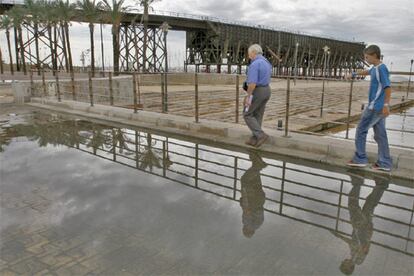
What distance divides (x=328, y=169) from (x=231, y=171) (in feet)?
4.66

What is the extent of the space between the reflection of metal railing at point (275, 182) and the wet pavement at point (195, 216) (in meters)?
0.02

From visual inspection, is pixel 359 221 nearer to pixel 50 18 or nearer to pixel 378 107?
pixel 378 107

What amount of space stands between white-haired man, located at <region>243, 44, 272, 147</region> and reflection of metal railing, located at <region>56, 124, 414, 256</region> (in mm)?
550

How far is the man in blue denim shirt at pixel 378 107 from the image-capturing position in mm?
4562

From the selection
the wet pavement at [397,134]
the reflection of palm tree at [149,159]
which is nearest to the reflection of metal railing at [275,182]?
the reflection of palm tree at [149,159]

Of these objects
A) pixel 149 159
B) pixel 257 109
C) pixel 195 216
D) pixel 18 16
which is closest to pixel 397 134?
pixel 257 109

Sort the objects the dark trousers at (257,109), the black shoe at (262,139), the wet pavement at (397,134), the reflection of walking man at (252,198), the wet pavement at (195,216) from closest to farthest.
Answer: the wet pavement at (195,216) < the reflection of walking man at (252,198) < the dark trousers at (257,109) < the black shoe at (262,139) < the wet pavement at (397,134)

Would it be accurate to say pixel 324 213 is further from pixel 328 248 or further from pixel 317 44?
pixel 317 44

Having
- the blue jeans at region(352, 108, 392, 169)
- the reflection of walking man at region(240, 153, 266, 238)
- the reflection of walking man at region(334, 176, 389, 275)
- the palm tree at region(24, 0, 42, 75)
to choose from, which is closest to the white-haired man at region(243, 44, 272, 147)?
the reflection of walking man at region(240, 153, 266, 238)

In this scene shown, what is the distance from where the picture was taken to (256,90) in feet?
19.2

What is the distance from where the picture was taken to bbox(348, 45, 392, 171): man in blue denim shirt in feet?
15.0

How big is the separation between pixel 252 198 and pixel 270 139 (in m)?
2.38

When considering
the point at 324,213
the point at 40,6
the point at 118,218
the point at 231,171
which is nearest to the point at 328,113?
the point at 231,171

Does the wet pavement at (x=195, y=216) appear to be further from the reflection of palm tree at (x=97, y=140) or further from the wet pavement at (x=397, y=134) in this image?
the wet pavement at (x=397, y=134)
